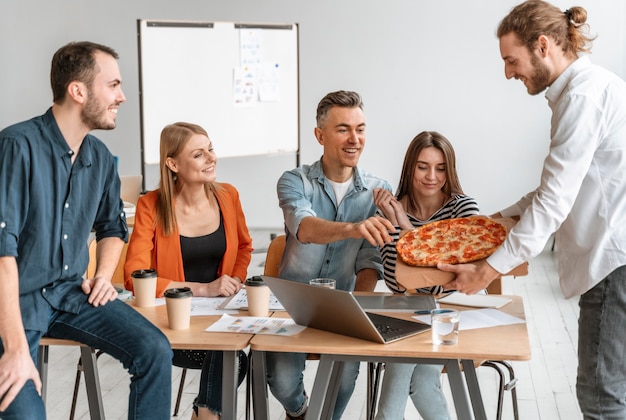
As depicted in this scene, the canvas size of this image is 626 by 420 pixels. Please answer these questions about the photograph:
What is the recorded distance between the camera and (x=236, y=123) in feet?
20.6

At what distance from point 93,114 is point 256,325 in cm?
76

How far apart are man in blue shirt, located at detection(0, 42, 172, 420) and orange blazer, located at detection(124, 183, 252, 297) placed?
0.38 meters

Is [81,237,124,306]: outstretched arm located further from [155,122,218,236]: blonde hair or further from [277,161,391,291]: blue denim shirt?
[277,161,391,291]: blue denim shirt

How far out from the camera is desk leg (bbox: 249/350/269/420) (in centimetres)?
229

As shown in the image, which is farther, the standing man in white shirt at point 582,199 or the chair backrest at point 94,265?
the chair backrest at point 94,265

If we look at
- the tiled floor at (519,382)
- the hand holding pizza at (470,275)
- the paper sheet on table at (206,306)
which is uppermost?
the hand holding pizza at (470,275)

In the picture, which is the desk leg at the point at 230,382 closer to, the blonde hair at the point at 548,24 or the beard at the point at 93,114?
the beard at the point at 93,114

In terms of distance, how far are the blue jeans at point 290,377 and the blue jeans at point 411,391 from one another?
0.20 m

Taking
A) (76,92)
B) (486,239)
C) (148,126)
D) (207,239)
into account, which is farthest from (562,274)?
(148,126)

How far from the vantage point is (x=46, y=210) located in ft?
7.34

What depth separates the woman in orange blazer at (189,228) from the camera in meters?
2.81

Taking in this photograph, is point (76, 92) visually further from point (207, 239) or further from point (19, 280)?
point (207, 239)

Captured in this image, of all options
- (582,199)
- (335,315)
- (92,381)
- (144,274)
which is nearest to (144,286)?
(144,274)

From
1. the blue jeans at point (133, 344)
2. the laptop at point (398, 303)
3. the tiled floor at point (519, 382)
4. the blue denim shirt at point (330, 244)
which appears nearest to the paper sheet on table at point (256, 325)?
the blue jeans at point (133, 344)
